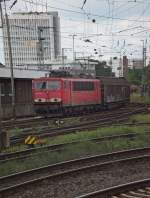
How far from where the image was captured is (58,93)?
30656mm

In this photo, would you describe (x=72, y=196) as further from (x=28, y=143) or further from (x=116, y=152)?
(x=28, y=143)

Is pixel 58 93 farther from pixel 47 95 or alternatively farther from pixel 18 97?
pixel 18 97

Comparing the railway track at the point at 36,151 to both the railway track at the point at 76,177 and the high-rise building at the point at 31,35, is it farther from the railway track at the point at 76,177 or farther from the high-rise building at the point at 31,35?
the high-rise building at the point at 31,35

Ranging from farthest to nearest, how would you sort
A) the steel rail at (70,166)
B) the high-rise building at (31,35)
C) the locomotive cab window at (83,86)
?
1. the high-rise building at (31,35)
2. the locomotive cab window at (83,86)
3. the steel rail at (70,166)

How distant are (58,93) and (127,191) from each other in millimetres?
21404

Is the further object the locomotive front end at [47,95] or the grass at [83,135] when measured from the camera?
the locomotive front end at [47,95]

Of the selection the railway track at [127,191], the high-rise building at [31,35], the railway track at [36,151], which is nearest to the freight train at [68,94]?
the high-rise building at [31,35]

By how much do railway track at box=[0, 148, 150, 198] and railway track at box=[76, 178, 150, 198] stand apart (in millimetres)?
762

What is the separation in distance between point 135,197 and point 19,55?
60001 millimetres

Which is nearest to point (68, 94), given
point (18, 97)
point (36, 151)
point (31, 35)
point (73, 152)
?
point (18, 97)

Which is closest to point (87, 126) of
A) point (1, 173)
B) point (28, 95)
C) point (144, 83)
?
point (1, 173)

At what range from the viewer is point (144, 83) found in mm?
63938

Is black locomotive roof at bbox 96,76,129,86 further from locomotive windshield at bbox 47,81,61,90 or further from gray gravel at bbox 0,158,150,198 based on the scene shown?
gray gravel at bbox 0,158,150,198

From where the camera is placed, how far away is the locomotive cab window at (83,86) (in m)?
32.2
